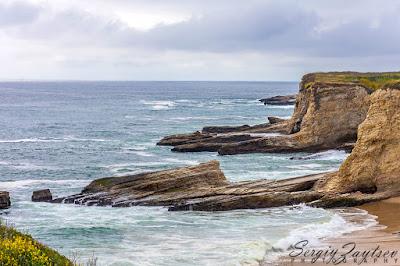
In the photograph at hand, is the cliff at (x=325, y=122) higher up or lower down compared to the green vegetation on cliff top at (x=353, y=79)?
lower down

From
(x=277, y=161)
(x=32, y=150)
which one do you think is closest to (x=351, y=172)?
(x=277, y=161)

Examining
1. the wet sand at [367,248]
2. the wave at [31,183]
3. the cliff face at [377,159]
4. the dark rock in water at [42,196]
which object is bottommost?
the wave at [31,183]

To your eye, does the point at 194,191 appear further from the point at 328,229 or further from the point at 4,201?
the point at 4,201

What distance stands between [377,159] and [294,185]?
16.6 ft

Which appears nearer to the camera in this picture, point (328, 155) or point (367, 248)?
point (367, 248)

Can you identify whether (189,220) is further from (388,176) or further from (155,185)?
(388,176)

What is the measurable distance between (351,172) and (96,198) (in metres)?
15.1

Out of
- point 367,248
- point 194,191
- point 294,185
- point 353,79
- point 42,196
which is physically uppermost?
point 353,79

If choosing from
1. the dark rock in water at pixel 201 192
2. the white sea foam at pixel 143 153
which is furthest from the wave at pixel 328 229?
the white sea foam at pixel 143 153

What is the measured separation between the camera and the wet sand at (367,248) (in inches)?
813

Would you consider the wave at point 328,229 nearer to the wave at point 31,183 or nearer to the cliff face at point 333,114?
the wave at point 31,183

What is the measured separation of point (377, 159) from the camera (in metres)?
33.8

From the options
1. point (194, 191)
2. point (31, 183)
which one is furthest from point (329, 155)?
point (31, 183)

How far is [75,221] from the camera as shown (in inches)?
1185
